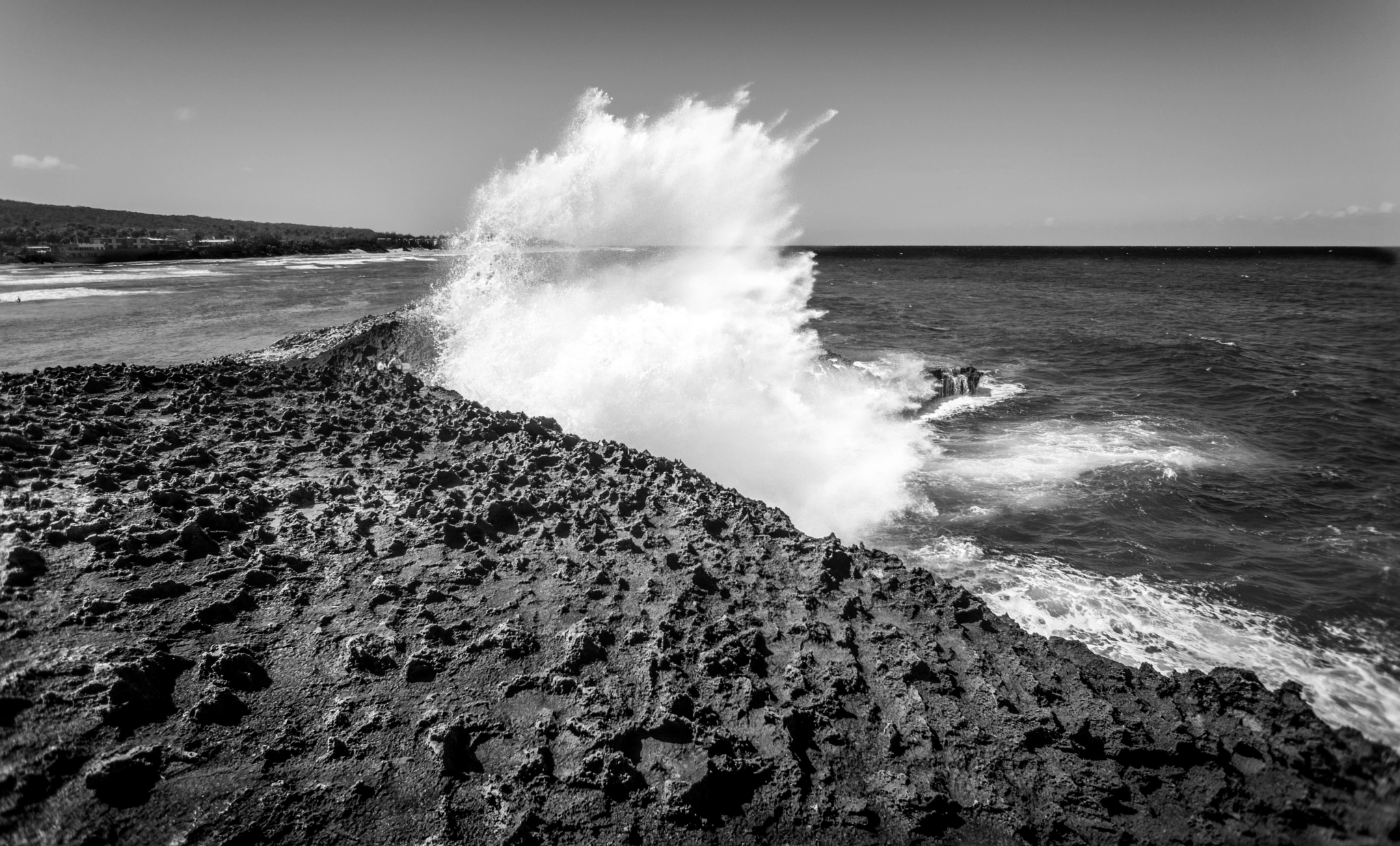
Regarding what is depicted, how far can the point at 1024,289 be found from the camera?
48188 mm

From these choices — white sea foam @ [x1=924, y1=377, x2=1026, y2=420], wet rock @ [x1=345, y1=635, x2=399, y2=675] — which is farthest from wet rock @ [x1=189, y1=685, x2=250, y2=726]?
white sea foam @ [x1=924, y1=377, x2=1026, y2=420]

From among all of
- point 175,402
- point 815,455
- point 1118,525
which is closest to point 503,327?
point 175,402

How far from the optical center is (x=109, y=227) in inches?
3435

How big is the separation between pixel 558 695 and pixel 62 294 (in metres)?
32.8

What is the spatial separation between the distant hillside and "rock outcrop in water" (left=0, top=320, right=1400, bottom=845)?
246 feet

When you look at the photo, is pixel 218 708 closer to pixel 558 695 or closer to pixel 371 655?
pixel 371 655

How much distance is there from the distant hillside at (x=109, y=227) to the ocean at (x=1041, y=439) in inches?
2365

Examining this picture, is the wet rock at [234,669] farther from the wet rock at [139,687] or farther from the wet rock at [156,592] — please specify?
the wet rock at [156,592]

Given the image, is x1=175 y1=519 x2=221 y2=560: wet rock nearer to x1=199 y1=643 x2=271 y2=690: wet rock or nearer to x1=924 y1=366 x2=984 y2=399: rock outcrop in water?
x1=199 y1=643 x2=271 y2=690: wet rock

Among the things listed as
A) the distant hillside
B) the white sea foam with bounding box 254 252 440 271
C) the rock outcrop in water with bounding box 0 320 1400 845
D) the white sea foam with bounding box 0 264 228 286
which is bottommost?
the rock outcrop in water with bounding box 0 320 1400 845

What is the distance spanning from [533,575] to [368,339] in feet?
29.5

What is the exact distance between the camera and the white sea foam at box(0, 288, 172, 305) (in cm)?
2306

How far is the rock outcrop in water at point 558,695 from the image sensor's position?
318 centimetres

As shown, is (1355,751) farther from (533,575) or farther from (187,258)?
(187,258)
